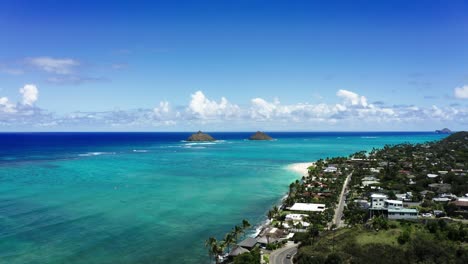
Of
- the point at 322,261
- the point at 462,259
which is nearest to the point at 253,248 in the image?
the point at 322,261

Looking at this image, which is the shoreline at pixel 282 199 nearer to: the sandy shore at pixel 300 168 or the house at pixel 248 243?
→ the sandy shore at pixel 300 168

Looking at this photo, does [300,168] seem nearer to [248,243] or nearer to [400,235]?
[248,243]

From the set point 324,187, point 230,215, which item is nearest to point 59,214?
point 230,215

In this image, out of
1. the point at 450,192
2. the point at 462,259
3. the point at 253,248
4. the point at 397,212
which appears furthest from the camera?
the point at 450,192

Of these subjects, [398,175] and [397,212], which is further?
[398,175]

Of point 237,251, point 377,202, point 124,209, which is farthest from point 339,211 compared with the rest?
point 124,209

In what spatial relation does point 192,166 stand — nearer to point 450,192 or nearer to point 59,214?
point 59,214

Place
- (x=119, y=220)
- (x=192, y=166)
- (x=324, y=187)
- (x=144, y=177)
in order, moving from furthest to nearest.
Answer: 1. (x=192, y=166)
2. (x=144, y=177)
3. (x=324, y=187)
4. (x=119, y=220)
